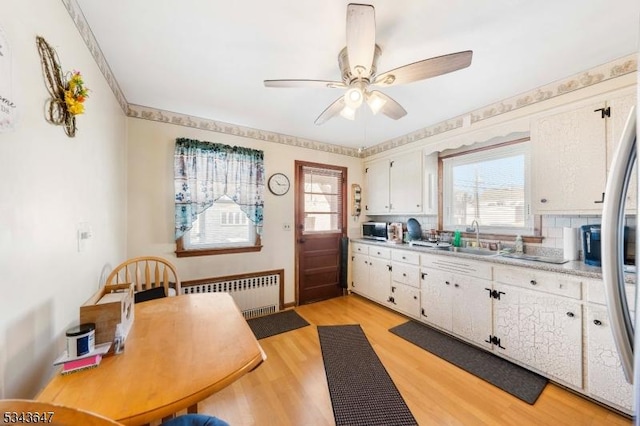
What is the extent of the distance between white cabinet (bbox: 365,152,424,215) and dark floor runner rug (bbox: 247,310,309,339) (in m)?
1.95

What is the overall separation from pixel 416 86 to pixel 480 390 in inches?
95.7

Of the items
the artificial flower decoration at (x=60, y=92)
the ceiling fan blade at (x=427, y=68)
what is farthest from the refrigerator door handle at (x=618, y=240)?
the artificial flower decoration at (x=60, y=92)

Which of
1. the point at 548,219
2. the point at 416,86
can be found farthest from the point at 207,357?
the point at 548,219

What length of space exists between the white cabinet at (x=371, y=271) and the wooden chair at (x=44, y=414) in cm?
303

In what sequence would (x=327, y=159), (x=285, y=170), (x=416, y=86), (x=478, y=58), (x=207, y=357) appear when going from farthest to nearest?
(x=327, y=159)
(x=285, y=170)
(x=416, y=86)
(x=478, y=58)
(x=207, y=357)

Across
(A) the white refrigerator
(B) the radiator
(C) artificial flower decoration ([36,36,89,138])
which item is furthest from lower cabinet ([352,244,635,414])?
(C) artificial flower decoration ([36,36,89,138])

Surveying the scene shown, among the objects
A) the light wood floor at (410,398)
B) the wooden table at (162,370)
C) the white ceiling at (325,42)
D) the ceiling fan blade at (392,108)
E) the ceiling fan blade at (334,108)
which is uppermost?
the white ceiling at (325,42)

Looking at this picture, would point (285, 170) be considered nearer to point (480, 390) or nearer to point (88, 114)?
point (88, 114)

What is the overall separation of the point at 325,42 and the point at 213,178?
1902mm

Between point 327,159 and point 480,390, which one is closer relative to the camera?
point 480,390

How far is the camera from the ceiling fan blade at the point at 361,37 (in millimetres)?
1079

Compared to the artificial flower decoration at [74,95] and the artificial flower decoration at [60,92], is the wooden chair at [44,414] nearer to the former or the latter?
the artificial flower decoration at [60,92]

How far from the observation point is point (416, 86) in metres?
2.04

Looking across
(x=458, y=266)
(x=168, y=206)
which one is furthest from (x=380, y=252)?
(x=168, y=206)
